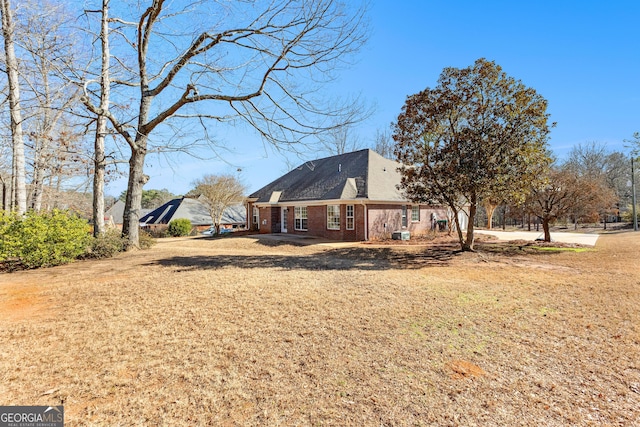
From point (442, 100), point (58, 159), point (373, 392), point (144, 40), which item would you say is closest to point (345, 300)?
point (373, 392)

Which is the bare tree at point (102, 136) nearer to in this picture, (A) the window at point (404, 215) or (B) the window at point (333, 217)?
(B) the window at point (333, 217)

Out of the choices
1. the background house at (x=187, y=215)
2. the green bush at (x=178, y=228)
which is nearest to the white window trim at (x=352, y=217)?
the green bush at (x=178, y=228)

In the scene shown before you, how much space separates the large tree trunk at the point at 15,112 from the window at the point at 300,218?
1406cm

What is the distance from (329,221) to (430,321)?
47.1 ft

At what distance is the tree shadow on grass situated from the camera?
989 cm

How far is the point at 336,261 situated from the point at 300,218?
10.5 meters

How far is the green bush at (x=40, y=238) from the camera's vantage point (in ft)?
27.6

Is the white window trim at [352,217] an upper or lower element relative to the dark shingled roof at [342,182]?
lower

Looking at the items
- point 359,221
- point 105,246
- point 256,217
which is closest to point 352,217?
point 359,221

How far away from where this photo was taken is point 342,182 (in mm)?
19484

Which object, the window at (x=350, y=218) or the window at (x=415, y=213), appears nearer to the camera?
the window at (x=350, y=218)

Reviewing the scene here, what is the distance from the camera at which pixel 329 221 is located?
63.5 ft

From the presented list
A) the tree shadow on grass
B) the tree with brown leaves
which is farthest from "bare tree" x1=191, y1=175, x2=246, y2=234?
the tree with brown leaves

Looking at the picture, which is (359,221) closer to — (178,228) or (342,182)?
(342,182)
